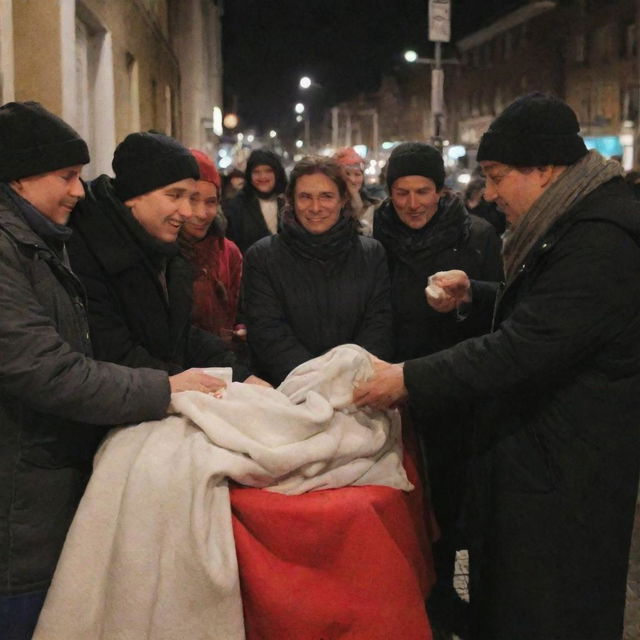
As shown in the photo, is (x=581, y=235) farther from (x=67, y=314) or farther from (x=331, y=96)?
(x=331, y=96)

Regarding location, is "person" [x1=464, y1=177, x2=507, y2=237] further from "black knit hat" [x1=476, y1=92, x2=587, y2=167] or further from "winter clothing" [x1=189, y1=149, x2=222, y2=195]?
"black knit hat" [x1=476, y1=92, x2=587, y2=167]

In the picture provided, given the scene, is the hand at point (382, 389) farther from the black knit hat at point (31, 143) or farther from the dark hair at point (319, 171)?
the dark hair at point (319, 171)

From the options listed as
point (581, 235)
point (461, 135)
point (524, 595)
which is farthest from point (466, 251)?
point (461, 135)

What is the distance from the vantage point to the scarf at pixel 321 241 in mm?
3605

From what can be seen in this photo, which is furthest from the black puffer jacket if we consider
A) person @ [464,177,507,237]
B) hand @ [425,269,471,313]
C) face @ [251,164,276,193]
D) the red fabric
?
person @ [464,177,507,237]

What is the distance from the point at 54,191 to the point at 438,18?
13.6 m

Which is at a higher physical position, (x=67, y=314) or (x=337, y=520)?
(x=67, y=314)

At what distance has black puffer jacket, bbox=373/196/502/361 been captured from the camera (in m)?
3.78

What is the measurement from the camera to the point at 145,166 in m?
2.74

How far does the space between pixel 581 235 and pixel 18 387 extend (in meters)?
1.72

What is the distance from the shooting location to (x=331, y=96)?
94.6 metres

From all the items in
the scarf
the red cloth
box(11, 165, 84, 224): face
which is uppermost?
box(11, 165, 84, 224): face

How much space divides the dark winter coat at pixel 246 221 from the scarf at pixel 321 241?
292cm

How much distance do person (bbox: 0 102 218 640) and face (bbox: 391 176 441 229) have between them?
183 cm
